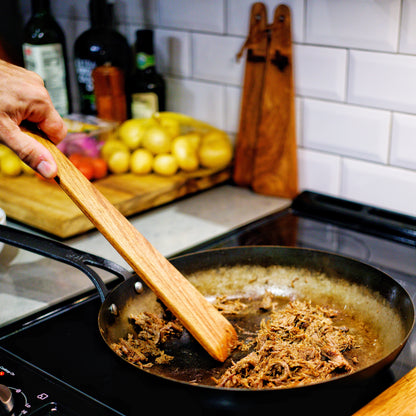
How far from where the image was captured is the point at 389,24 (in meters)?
0.98

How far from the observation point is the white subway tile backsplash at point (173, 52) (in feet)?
4.25

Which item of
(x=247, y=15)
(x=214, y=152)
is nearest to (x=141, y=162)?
(x=214, y=152)

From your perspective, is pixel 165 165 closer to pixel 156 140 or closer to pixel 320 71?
pixel 156 140

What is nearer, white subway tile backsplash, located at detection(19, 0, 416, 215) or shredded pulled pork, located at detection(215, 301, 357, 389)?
shredded pulled pork, located at detection(215, 301, 357, 389)

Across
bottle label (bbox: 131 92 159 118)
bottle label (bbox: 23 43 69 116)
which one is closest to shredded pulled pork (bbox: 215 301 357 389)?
bottle label (bbox: 131 92 159 118)

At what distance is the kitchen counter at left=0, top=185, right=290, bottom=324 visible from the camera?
878 millimetres

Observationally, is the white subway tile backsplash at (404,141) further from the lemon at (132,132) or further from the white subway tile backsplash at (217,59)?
the lemon at (132,132)

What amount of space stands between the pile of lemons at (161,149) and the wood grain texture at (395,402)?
0.70 metres

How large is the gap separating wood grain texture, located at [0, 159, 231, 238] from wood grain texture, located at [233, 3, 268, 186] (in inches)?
2.0

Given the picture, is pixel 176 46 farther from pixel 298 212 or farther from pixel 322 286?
pixel 322 286

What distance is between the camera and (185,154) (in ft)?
4.01

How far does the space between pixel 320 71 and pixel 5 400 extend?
79cm

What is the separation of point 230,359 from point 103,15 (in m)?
0.87

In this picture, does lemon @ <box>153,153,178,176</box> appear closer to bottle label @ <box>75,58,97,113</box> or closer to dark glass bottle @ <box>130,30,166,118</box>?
dark glass bottle @ <box>130,30,166,118</box>
